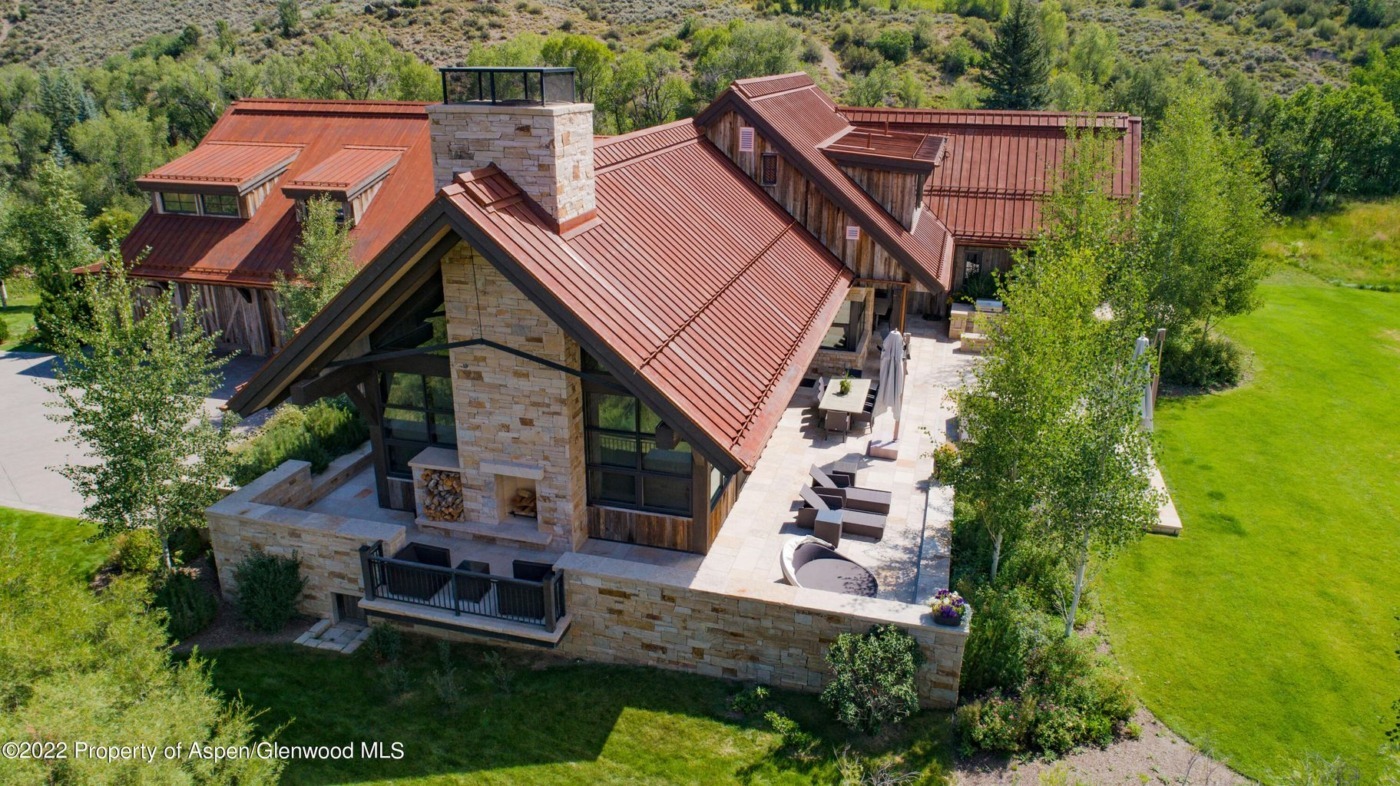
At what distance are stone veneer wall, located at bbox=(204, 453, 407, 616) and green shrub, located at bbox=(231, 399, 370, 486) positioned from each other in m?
1.83

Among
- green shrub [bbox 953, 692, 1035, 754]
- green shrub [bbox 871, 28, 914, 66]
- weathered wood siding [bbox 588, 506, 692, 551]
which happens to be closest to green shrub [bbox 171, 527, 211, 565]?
weathered wood siding [bbox 588, 506, 692, 551]

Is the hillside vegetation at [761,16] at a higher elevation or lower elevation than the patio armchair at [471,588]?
higher

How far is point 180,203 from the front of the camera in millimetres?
28125

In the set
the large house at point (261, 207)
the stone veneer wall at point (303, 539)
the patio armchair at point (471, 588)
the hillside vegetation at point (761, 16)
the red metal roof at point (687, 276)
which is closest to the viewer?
the red metal roof at point (687, 276)

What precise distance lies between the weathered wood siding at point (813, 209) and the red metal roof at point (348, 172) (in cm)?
1110

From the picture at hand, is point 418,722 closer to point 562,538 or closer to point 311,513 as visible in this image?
point 562,538

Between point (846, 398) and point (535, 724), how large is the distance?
1024cm

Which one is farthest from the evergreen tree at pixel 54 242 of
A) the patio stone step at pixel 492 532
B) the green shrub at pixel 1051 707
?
the green shrub at pixel 1051 707

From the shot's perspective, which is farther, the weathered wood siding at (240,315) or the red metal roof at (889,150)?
the weathered wood siding at (240,315)

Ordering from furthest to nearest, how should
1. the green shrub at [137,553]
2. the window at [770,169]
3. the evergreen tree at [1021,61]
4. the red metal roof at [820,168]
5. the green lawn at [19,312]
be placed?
1. the evergreen tree at [1021,61]
2. the green lawn at [19,312]
3. the window at [770,169]
4. the red metal roof at [820,168]
5. the green shrub at [137,553]

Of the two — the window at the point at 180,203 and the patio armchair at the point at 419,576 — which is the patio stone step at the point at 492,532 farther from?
the window at the point at 180,203

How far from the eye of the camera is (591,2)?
3418 inches

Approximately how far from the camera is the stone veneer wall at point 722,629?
11930mm

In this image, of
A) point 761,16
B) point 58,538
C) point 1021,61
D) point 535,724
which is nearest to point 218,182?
point 58,538
